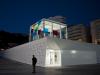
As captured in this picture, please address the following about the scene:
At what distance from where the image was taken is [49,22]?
120 ft

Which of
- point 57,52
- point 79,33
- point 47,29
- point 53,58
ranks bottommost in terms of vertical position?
point 53,58

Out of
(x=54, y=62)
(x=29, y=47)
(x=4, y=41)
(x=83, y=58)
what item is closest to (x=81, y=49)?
(x=83, y=58)

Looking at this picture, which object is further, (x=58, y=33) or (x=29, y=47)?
(x=58, y=33)

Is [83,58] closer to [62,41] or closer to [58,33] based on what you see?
[62,41]

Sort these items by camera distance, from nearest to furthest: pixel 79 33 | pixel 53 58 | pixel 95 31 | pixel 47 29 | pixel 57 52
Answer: pixel 53 58 → pixel 57 52 → pixel 47 29 → pixel 95 31 → pixel 79 33

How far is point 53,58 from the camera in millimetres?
29953

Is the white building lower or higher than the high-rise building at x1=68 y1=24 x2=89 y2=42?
lower

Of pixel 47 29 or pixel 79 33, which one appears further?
pixel 79 33

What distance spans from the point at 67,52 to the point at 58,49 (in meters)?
1.93

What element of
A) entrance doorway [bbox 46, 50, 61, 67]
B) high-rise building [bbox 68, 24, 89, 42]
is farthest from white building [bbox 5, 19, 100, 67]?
high-rise building [bbox 68, 24, 89, 42]

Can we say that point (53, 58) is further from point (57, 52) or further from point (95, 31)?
point (95, 31)

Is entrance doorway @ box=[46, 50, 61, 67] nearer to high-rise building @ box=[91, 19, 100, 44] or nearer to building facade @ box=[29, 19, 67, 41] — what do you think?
building facade @ box=[29, 19, 67, 41]

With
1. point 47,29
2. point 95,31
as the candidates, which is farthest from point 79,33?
point 47,29

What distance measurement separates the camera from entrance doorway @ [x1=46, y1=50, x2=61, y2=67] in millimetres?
28609
